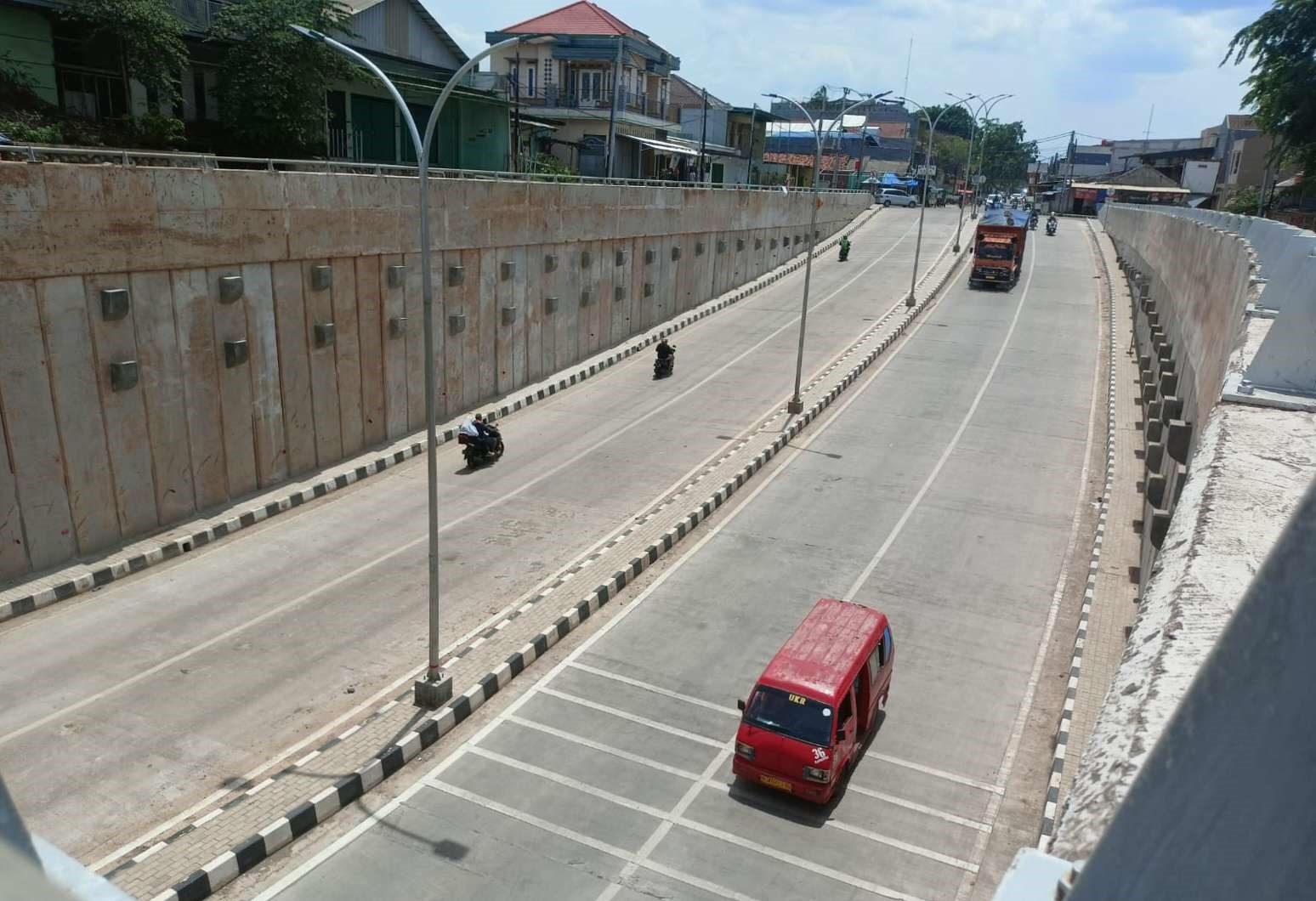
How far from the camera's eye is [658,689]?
13758 millimetres

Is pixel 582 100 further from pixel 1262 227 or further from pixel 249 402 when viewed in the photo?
pixel 1262 227

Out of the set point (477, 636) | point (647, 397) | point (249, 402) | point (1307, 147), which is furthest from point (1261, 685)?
point (1307, 147)

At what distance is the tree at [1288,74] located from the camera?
3944 centimetres

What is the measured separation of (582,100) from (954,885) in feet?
174

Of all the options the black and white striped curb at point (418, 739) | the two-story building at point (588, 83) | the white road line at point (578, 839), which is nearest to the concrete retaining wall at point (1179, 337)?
the white road line at point (578, 839)

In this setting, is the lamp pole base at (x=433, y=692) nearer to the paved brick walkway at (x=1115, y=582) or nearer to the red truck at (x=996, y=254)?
the paved brick walkway at (x=1115, y=582)

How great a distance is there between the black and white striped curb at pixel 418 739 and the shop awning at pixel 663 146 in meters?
37.1

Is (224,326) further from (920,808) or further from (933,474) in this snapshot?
(933,474)

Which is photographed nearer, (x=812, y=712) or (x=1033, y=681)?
(x=812, y=712)

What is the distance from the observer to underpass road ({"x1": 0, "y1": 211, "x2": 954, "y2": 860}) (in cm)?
1161

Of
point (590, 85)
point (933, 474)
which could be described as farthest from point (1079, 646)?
point (590, 85)

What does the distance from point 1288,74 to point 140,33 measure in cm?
4387

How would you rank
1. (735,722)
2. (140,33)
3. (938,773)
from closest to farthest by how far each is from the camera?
(938,773) → (735,722) → (140,33)

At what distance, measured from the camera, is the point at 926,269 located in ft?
168
